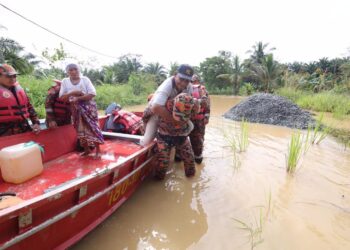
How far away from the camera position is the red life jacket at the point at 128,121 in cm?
415

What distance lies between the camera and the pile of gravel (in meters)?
8.55

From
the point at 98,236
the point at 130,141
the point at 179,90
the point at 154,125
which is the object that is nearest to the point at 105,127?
the point at 130,141

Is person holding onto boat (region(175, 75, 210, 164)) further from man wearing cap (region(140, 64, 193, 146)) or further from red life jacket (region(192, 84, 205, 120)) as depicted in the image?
man wearing cap (region(140, 64, 193, 146))

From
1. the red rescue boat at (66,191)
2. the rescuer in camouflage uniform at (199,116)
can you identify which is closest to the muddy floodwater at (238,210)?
the red rescue boat at (66,191)

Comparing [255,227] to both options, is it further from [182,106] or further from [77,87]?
[77,87]

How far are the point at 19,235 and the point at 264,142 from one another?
5.77 metres

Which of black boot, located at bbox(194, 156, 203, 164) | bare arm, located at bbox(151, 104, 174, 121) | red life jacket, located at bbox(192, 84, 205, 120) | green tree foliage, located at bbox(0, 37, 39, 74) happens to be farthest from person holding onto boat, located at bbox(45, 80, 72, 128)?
green tree foliage, located at bbox(0, 37, 39, 74)

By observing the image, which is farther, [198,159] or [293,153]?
[198,159]

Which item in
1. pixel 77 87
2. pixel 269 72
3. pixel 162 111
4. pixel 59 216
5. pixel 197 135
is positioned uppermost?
pixel 269 72

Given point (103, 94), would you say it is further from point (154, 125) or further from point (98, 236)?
point (98, 236)

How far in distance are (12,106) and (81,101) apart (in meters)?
0.72

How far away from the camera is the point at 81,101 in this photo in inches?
111

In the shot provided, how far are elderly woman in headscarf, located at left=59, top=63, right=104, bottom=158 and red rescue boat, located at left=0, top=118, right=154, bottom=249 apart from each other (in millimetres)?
395

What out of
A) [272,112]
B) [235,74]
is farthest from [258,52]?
[272,112]
